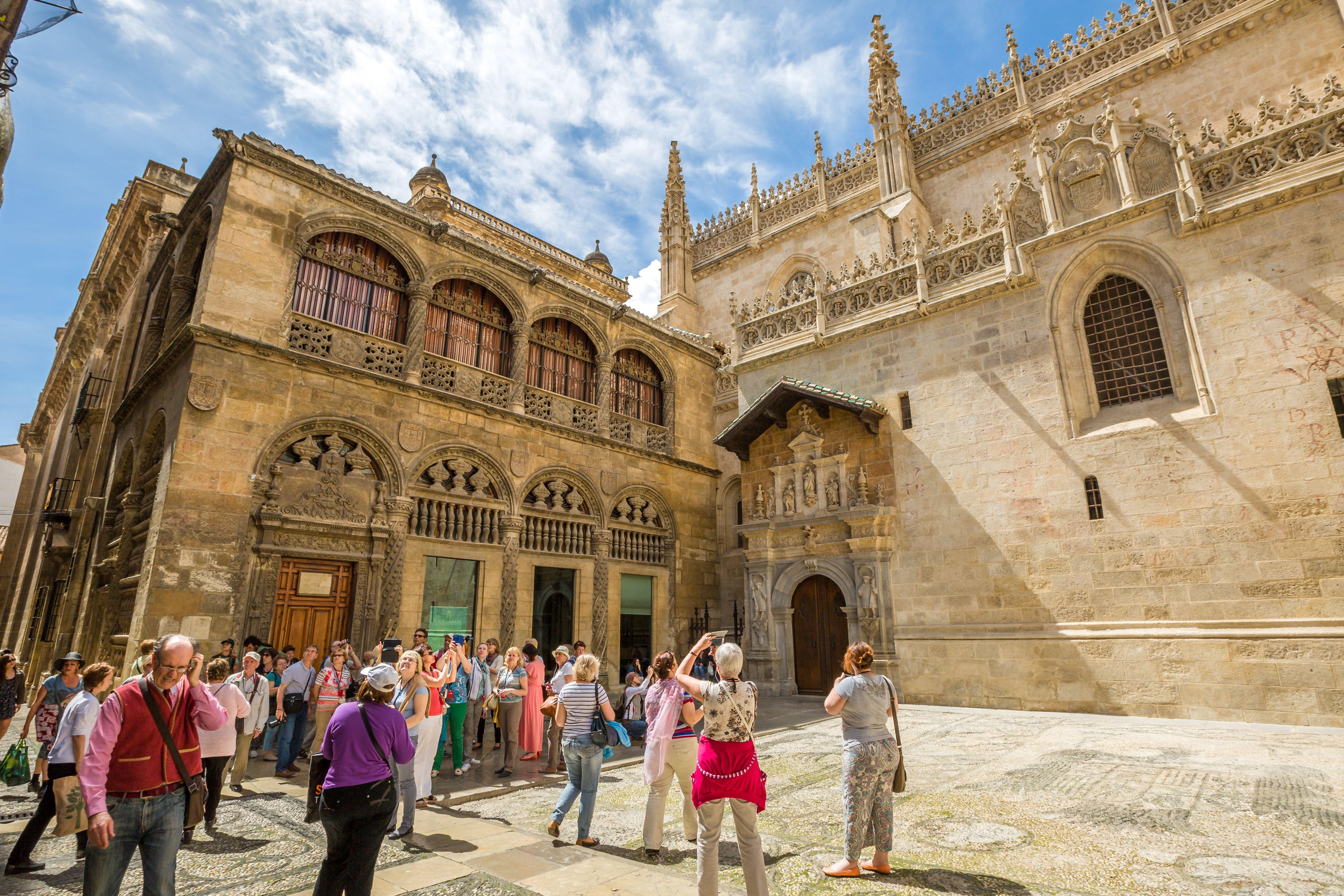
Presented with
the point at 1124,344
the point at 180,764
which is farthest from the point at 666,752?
the point at 1124,344

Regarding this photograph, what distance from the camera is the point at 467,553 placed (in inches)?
550

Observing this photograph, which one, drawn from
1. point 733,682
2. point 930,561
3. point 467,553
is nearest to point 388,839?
point 733,682

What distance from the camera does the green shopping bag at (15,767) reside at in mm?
5812

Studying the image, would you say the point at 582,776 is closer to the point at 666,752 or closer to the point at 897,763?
the point at 666,752

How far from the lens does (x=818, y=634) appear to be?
45.7ft

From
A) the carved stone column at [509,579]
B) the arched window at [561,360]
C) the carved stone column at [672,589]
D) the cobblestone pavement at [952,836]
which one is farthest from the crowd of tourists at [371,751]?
the carved stone column at [672,589]

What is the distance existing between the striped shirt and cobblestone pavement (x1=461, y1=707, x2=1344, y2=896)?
34.6 inches

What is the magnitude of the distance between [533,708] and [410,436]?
7229 millimetres

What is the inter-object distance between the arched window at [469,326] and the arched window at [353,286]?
72cm

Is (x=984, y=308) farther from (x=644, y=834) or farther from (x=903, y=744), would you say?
(x=644, y=834)

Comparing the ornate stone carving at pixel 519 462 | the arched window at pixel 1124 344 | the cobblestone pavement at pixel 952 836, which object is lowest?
the cobblestone pavement at pixel 952 836

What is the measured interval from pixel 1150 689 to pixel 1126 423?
434 cm

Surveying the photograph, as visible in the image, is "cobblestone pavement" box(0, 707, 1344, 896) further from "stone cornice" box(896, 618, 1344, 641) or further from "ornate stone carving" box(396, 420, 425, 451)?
"ornate stone carving" box(396, 420, 425, 451)

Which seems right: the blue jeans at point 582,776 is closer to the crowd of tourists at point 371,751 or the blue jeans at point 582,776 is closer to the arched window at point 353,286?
the crowd of tourists at point 371,751
